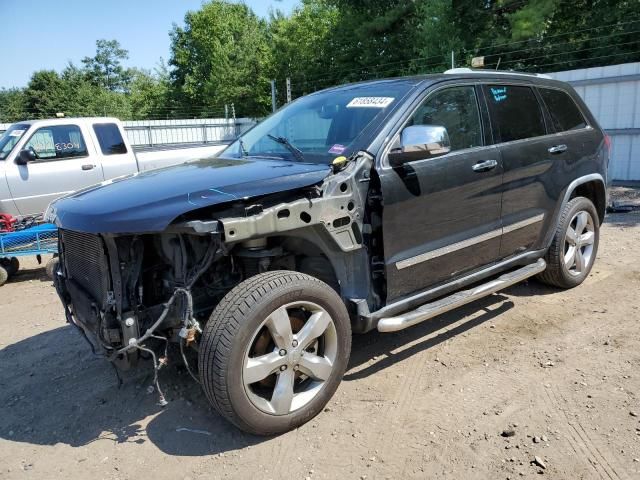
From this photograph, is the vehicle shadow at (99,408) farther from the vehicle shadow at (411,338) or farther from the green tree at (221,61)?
the green tree at (221,61)

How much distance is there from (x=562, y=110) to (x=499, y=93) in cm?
97

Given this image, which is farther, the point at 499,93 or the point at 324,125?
the point at 499,93

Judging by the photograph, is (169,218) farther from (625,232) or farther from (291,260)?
(625,232)

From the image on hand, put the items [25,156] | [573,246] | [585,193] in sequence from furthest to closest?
[25,156], [585,193], [573,246]

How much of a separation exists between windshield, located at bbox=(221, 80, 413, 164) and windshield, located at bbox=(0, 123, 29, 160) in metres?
5.30

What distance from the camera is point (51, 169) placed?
8039 millimetres

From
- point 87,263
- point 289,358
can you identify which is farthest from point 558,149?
point 87,263

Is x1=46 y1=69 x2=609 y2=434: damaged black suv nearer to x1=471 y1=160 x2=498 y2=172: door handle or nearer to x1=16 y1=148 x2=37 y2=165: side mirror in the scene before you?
x1=471 y1=160 x2=498 y2=172: door handle

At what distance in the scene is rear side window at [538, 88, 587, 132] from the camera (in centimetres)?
471

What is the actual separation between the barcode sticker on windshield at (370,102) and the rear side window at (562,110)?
1783 millimetres

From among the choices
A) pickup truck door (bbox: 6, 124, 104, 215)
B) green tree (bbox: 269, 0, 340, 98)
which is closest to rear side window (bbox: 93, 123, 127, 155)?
pickup truck door (bbox: 6, 124, 104, 215)

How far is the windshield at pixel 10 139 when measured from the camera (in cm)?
802

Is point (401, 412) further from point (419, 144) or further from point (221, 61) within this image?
point (221, 61)

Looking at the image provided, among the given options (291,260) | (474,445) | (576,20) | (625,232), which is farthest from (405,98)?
(576,20)
